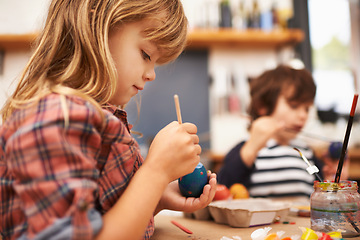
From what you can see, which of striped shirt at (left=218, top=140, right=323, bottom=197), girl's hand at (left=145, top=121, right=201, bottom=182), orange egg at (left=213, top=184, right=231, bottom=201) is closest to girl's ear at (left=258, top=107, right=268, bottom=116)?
striped shirt at (left=218, top=140, right=323, bottom=197)

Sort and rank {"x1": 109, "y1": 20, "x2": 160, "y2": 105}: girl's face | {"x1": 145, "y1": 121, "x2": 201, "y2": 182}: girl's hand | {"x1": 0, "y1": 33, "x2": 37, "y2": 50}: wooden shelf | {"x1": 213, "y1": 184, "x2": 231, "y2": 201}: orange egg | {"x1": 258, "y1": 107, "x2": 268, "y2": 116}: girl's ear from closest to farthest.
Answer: {"x1": 145, "y1": 121, "x2": 201, "y2": 182}: girl's hand
{"x1": 109, "y1": 20, "x2": 160, "y2": 105}: girl's face
{"x1": 213, "y1": 184, "x2": 231, "y2": 201}: orange egg
{"x1": 258, "y1": 107, "x2": 268, "y2": 116}: girl's ear
{"x1": 0, "y1": 33, "x2": 37, "y2": 50}: wooden shelf

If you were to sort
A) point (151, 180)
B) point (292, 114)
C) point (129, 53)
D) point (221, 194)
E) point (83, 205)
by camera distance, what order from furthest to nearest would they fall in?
point (292, 114) < point (221, 194) < point (129, 53) < point (151, 180) < point (83, 205)

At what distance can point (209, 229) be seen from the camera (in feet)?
2.48

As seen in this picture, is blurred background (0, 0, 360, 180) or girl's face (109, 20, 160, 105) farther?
blurred background (0, 0, 360, 180)

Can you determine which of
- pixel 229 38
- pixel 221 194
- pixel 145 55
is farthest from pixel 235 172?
pixel 229 38

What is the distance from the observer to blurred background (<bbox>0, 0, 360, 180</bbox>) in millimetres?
2707

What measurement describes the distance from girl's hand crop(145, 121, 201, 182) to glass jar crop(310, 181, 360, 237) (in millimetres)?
261

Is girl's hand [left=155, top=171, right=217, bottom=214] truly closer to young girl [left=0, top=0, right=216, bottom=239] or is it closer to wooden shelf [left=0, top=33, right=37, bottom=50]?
young girl [left=0, top=0, right=216, bottom=239]

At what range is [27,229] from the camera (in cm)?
50

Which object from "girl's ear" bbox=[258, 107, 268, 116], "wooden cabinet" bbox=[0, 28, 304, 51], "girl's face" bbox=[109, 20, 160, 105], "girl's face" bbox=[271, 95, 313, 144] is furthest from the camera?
"wooden cabinet" bbox=[0, 28, 304, 51]

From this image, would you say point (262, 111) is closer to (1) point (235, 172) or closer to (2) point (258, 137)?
(2) point (258, 137)

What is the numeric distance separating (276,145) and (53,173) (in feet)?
4.89

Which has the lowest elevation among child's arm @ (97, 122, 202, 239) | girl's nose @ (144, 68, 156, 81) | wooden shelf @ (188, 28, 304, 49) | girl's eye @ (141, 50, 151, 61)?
child's arm @ (97, 122, 202, 239)

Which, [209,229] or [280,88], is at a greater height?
[280,88]
